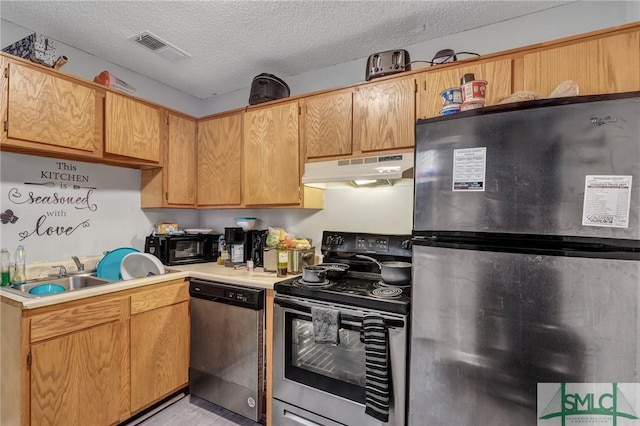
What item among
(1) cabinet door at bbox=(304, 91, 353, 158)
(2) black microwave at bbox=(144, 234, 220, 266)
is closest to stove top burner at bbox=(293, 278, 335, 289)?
(1) cabinet door at bbox=(304, 91, 353, 158)

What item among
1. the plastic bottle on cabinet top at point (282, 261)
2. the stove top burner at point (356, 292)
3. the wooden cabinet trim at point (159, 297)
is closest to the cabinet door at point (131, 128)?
the wooden cabinet trim at point (159, 297)

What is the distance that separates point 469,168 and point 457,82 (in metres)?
0.82

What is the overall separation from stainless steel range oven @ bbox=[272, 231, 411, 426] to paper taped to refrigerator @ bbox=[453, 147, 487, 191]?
23.7 inches

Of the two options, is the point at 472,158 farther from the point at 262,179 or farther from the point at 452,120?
the point at 262,179

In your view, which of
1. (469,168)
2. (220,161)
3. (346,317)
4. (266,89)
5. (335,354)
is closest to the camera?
(469,168)

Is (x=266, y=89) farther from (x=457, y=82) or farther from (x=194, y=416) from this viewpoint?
(x=194, y=416)

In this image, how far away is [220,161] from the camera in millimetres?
2572

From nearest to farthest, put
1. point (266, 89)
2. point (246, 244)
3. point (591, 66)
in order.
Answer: point (591, 66), point (266, 89), point (246, 244)

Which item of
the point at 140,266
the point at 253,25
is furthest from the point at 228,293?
the point at 253,25

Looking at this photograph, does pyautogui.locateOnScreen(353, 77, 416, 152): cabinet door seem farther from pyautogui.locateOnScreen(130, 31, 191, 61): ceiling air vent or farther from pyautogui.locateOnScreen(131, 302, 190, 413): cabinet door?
pyautogui.locateOnScreen(131, 302, 190, 413): cabinet door

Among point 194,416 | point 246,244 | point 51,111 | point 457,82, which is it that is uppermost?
point 457,82

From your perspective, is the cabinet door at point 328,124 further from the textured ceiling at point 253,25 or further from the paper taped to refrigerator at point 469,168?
the paper taped to refrigerator at point 469,168

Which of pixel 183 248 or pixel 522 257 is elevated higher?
pixel 522 257

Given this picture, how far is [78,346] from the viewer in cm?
161
